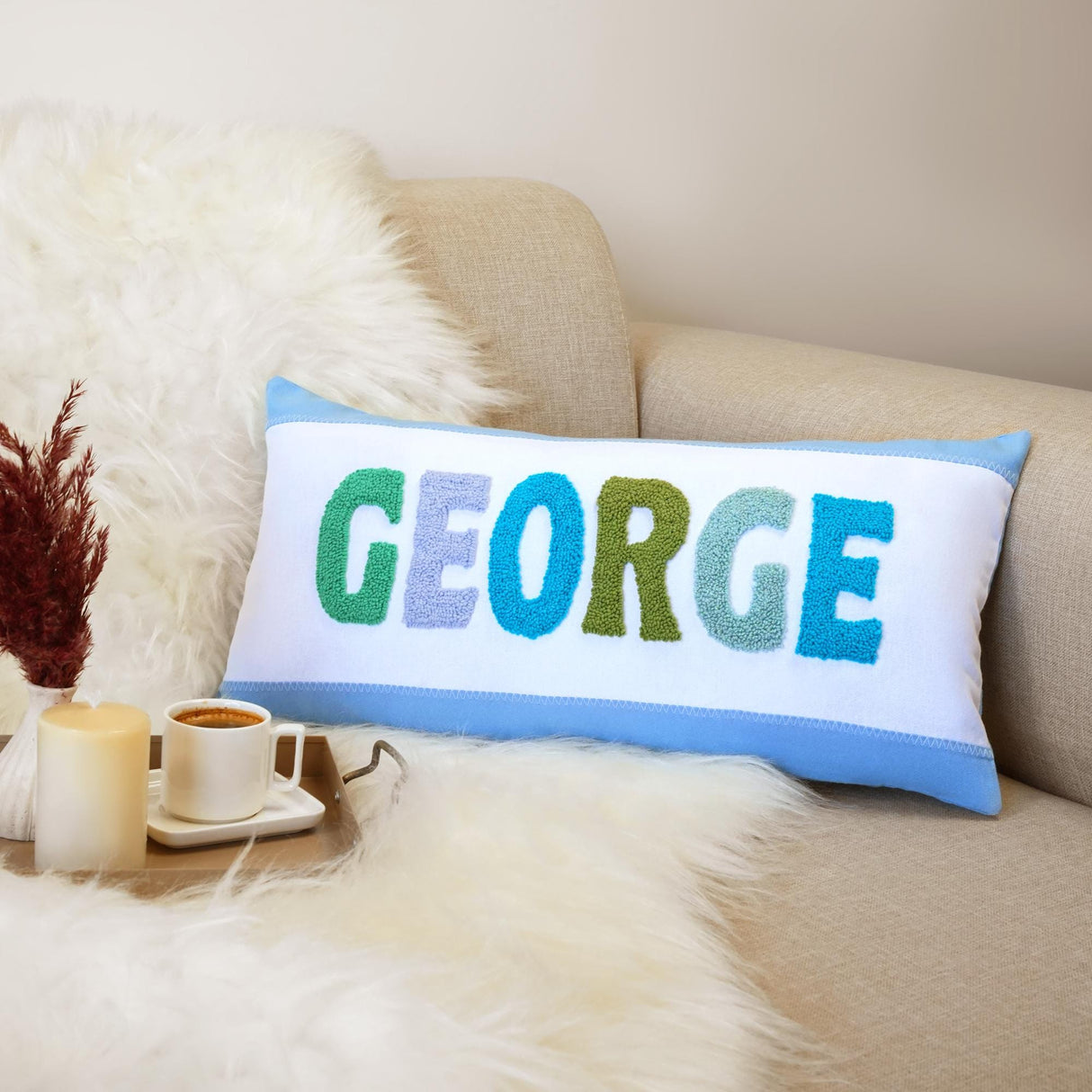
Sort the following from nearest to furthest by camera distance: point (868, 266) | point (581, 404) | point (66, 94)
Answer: point (581, 404)
point (66, 94)
point (868, 266)

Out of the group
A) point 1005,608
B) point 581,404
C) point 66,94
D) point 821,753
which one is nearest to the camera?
point 821,753

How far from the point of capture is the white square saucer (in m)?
0.73

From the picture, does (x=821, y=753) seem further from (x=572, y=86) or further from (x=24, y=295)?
(x=572, y=86)

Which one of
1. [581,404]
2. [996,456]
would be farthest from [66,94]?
[996,456]

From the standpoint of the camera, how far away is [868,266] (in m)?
1.99

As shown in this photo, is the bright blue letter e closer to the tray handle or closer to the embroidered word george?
the embroidered word george

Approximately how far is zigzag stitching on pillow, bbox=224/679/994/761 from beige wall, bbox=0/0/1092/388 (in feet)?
2.87

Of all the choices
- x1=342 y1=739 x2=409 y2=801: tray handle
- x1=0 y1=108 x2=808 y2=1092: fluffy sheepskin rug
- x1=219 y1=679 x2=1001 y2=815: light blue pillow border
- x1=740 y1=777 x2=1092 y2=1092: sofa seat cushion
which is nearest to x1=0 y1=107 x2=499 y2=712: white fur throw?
x1=0 y1=108 x2=808 y2=1092: fluffy sheepskin rug

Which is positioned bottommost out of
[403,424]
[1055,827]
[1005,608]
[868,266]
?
[1055,827]

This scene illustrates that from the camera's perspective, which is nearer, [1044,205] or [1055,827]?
[1055,827]

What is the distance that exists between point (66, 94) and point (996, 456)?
116 centimetres

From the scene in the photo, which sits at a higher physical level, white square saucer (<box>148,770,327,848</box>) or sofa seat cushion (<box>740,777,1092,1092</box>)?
white square saucer (<box>148,770,327,848</box>)

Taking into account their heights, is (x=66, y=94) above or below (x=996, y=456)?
above

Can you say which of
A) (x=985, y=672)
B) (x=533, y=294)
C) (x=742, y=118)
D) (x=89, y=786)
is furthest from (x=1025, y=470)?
(x=742, y=118)
